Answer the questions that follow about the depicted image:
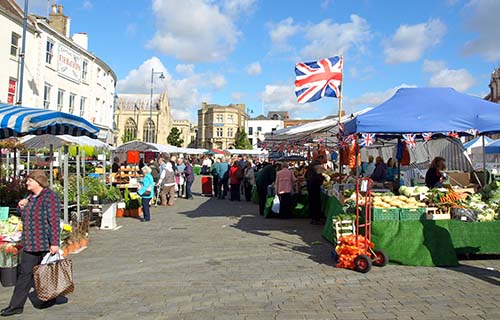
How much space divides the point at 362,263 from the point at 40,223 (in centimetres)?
464

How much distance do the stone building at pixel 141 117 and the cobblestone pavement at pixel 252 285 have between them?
76155 mm

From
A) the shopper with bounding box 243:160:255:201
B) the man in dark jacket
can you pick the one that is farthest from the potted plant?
the shopper with bounding box 243:160:255:201

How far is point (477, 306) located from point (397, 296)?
3.00ft

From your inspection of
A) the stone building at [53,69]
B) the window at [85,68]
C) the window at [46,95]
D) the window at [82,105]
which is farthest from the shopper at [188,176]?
the window at [85,68]

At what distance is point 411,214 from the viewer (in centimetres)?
723

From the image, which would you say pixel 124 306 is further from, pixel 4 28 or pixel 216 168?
pixel 4 28

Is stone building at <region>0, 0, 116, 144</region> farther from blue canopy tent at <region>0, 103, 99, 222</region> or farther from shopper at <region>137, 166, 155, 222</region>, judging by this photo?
blue canopy tent at <region>0, 103, 99, 222</region>

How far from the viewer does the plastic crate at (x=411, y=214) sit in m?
7.22

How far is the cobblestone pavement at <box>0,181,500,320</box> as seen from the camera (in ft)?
15.8

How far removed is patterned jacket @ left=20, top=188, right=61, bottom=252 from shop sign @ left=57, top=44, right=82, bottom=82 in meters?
27.6

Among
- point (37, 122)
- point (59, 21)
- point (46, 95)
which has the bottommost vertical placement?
point (37, 122)

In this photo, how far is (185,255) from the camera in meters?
7.76

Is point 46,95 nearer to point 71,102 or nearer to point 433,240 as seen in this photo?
point 71,102

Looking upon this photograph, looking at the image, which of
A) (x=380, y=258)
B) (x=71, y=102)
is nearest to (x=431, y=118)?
(x=380, y=258)
